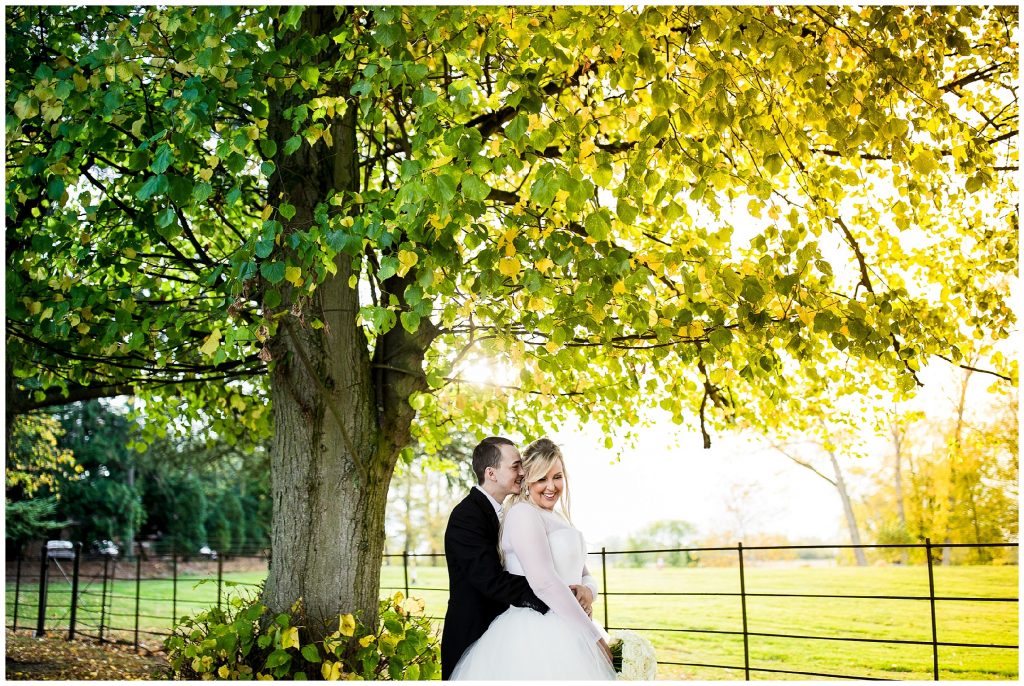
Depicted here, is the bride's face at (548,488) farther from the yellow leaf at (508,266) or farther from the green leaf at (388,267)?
the green leaf at (388,267)

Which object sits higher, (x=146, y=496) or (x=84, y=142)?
(x=84, y=142)

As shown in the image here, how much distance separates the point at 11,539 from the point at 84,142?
1986 cm

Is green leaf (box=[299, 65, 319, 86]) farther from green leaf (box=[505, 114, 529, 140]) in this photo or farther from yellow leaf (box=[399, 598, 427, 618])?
yellow leaf (box=[399, 598, 427, 618])

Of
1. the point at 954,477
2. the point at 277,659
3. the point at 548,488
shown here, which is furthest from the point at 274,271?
the point at 954,477

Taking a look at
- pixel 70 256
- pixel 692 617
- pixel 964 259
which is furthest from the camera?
pixel 692 617

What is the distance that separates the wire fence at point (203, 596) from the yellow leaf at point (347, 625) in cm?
86

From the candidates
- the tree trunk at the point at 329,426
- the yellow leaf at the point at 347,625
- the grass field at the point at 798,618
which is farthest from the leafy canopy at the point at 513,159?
the grass field at the point at 798,618

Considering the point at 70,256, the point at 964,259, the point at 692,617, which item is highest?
the point at 964,259

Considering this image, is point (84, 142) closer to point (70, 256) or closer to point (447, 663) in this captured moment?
point (70, 256)

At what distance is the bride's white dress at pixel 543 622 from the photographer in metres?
4.18

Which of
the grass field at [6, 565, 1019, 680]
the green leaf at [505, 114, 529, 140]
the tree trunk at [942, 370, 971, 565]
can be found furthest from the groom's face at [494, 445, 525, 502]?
the tree trunk at [942, 370, 971, 565]

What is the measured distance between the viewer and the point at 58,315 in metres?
5.38

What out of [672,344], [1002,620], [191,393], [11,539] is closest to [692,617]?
[1002,620]

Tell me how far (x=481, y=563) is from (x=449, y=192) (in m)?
1.88
